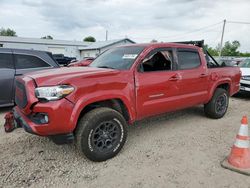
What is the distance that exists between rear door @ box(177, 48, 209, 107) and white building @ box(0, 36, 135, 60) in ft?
92.9

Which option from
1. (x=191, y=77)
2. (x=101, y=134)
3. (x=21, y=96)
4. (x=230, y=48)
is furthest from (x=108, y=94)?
(x=230, y=48)

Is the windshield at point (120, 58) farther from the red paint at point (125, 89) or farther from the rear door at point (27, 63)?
the rear door at point (27, 63)

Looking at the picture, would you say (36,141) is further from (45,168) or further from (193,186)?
(193,186)

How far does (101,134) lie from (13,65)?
3955mm

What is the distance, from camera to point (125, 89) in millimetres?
3633

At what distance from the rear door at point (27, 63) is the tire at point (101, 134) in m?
3.67

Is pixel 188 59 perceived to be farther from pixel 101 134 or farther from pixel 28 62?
pixel 28 62

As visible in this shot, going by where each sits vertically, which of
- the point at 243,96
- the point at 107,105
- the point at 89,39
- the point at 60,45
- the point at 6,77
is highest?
the point at 89,39

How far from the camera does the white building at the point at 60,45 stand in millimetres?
34125

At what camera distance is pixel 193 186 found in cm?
288

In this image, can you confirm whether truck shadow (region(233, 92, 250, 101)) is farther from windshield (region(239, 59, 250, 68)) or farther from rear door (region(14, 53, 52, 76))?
rear door (region(14, 53, 52, 76))

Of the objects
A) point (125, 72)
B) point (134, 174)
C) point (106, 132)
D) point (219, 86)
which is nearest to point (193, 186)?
point (134, 174)

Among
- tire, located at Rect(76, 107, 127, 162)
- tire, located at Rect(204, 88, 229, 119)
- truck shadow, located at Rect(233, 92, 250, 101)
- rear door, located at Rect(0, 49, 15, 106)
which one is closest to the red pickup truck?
tire, located at Rect(76, 107, 127, 162)

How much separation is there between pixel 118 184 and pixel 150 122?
2.61 meters
